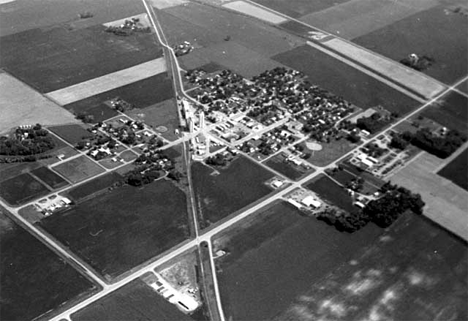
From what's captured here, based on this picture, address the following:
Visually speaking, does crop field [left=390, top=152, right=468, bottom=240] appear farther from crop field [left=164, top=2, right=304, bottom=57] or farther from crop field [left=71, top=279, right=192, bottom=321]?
crop field [left=164, top=2, right=304, bottom=57]

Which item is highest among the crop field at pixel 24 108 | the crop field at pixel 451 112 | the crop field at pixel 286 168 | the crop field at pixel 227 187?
the crop field at pixel 24 108

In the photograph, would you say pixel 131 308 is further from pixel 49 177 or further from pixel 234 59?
pixel 234 59

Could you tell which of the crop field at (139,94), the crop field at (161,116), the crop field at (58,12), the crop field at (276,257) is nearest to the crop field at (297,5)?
the crop field at (58,12)

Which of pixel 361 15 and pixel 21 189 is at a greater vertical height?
pixel 21 189

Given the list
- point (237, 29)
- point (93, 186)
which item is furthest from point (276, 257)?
point (237, 29)

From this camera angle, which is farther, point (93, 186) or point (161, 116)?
point (161, 116)

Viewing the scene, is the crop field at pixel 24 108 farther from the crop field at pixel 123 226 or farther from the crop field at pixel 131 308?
the crop field at pixel 131 308

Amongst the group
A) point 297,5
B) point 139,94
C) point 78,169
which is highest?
point 139,94
